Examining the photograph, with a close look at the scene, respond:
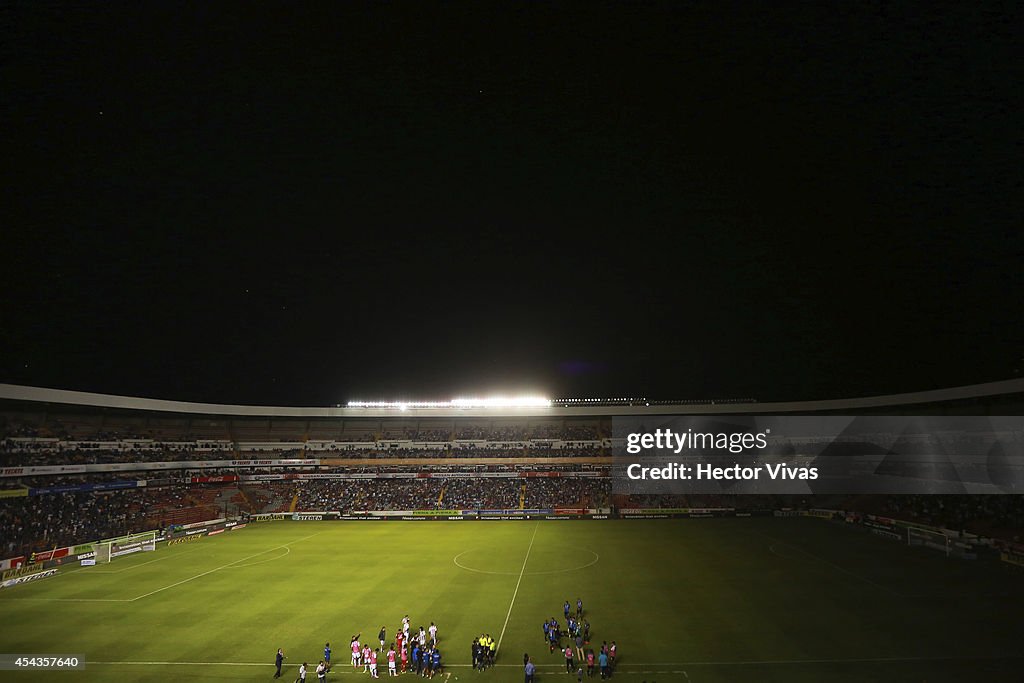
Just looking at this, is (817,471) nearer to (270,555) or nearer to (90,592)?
(270,555)

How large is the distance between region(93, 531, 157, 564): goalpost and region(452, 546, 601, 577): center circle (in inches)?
996

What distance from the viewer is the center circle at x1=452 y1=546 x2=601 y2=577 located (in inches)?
1454

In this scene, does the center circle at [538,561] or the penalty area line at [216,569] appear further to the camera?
the center circle at [538,561]

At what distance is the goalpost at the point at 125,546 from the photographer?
41438mm

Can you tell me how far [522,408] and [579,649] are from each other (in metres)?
52.6

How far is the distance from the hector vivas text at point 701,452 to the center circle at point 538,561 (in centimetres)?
2759

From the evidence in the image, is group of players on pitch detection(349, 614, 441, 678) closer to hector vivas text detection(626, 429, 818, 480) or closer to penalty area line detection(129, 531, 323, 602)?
penalty area line detection(129, 531, 323, 602)

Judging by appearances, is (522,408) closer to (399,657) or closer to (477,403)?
(477,403)

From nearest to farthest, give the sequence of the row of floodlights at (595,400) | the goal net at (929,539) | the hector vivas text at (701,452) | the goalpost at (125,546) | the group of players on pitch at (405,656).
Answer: the group of players on pitch at (405,656)
the goal net at (929,539)
the goalpost at (125,546)
the hector vivas text at (701,452)
the row of floodlights at (595,400)

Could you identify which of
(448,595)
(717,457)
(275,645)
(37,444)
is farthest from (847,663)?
(37,444)

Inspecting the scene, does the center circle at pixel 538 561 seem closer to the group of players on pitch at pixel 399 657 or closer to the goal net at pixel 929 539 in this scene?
the group of players on pitch at pixel 399 657

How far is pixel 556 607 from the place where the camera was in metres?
28.8

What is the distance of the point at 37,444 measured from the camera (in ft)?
175

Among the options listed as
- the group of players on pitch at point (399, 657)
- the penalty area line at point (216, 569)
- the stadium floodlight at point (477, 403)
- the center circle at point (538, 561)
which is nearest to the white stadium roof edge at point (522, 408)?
the stadium floodlight at point (477, 403)
